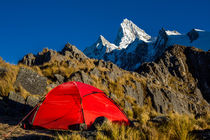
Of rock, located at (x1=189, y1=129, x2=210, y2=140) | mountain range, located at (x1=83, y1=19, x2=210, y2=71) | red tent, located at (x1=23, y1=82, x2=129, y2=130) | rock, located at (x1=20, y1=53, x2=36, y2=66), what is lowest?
rock, located at (x1=189, y1=129, x2=210, y2=140)

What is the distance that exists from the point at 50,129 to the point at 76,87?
1553mm

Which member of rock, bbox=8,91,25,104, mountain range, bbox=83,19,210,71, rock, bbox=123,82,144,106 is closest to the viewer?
rock, bbox=8,91,25,104

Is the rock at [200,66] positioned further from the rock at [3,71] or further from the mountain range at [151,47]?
the mountain range at [151,47]

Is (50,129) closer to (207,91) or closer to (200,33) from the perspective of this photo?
(207,91)

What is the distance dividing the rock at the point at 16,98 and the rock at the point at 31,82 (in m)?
1.09

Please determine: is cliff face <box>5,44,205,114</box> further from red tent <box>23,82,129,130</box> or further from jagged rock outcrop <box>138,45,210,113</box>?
red tent <box>23,82,129,130</box>

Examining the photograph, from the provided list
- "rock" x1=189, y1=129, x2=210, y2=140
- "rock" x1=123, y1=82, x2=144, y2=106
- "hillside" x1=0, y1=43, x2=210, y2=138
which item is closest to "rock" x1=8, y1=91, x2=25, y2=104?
"hillside" x1=0, y1=43, x2=210, y2=138

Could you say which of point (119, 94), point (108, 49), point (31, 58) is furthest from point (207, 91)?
point (108, 49)

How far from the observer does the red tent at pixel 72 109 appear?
4426 millimetres

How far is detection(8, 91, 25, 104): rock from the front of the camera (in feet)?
19.5

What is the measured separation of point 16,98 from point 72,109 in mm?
2945

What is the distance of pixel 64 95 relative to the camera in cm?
512

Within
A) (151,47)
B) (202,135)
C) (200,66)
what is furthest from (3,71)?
(151,47)

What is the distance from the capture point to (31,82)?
24.4 feet
